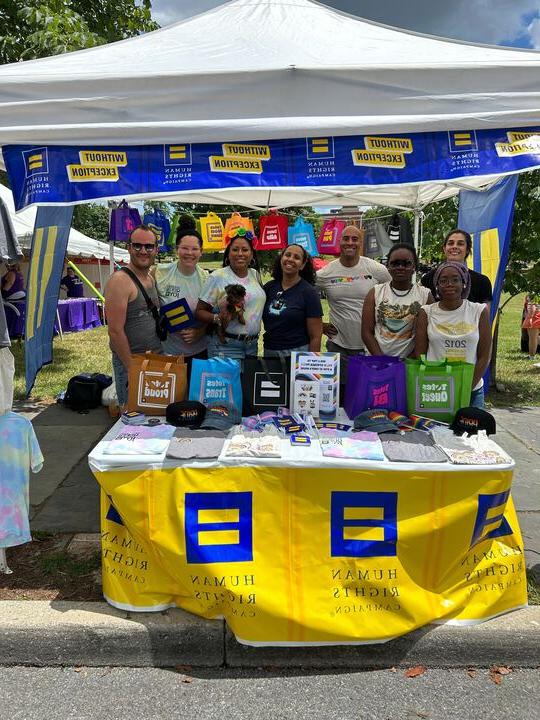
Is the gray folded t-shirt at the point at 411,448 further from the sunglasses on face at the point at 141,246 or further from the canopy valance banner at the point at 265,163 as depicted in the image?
the sunglasses on face at the point at 141,246

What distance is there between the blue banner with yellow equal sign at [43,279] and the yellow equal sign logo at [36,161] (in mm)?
2589

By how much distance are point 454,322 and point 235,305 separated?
126 cm

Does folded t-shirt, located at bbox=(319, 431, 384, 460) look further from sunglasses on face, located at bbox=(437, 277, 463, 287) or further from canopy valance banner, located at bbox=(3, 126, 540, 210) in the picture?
canopy valance banner, located at bbox=(3, 126, 540, 210)

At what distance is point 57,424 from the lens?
18.4 ft

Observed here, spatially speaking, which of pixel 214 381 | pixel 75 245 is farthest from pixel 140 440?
pixel 75 245

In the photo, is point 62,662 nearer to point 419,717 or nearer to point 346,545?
point 346,545

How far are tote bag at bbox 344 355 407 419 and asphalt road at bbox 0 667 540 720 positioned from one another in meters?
1.25

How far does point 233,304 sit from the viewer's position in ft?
10.5

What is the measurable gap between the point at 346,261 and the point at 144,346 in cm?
167

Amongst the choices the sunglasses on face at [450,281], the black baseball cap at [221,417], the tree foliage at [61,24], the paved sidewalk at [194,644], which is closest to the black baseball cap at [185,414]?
the black baseball cap at [221,417]

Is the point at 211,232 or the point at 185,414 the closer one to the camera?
the point at 185,414

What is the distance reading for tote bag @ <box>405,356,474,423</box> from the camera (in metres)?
2.83

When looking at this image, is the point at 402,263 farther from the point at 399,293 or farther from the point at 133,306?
the point at 133,306

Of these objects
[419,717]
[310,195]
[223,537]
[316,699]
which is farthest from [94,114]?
[310,195]
